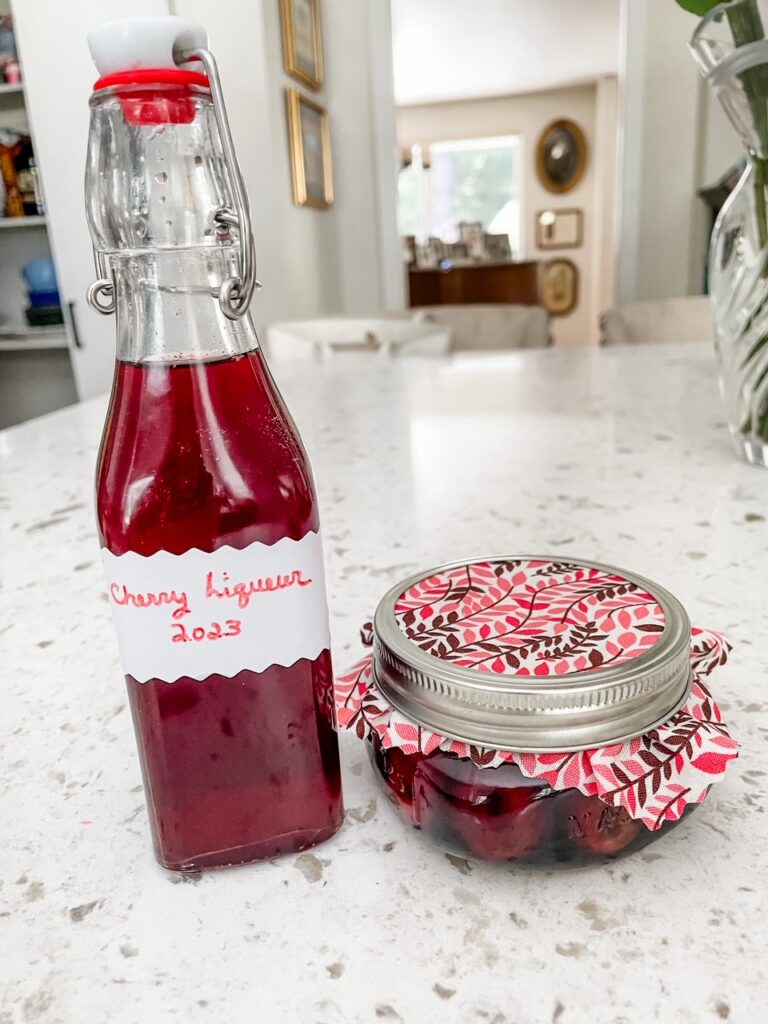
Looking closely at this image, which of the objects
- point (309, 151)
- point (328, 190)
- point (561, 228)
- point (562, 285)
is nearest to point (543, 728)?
point (309, 151)

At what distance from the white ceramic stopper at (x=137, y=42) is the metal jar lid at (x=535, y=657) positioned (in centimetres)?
17

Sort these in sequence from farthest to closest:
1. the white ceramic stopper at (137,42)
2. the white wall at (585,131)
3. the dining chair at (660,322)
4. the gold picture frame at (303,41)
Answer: the white wall at (585,131) → the gold picture frame at (303,41) → the dining chair at (660,322) → the white ceramic stopper at (137,42)

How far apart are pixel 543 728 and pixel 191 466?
4.8 inches

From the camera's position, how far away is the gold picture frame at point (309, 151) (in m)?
2.63

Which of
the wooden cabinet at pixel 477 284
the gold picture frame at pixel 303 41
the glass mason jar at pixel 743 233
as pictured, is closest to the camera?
the glass mason jar at pixel 743 233

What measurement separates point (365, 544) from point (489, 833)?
1.05 feet

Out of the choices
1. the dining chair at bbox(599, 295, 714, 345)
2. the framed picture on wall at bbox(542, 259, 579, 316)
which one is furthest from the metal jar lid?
the framed picture on wall at bbox(542, 259, 579, 316)

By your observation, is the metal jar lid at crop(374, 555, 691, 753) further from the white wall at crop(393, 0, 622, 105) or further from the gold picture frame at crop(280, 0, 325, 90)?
the white wall at crop(393, 0, 622, 105)

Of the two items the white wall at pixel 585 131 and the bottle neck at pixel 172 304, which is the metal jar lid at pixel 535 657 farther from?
the white wall at pixel 585 131

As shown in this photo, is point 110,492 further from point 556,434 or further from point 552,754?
point 556,434

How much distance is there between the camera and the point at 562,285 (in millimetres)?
6980

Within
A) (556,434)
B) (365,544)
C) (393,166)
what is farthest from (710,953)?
(393,166)

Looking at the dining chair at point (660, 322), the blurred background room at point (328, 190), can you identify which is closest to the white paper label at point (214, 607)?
the blurred background room at point (328, 190)

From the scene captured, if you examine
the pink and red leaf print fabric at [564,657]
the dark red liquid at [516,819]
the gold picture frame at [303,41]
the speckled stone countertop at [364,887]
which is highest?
the gold picture frame at [303,41]
